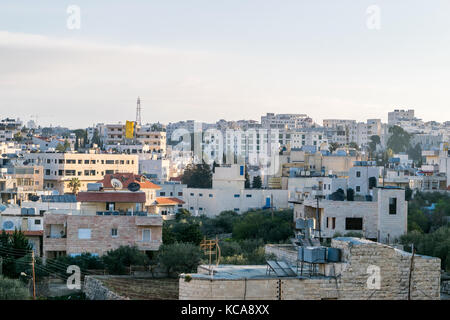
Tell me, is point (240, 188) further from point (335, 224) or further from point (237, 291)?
point (237, 291)

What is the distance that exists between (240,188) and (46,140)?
4251 cm

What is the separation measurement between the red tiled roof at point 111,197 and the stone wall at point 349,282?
16.0m

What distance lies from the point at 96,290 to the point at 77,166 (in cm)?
3990

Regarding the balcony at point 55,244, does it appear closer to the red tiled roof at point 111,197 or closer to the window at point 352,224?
the red tiled roof at point 111,197

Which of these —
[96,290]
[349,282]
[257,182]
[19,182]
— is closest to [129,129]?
[257,182]

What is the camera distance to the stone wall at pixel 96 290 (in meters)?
18.0

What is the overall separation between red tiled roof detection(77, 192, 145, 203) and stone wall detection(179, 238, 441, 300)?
1604 centimetres

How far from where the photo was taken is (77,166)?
58.6m

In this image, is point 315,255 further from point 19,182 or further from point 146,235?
point 19,182

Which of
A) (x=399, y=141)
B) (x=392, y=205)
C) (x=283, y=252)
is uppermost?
(x=399, y=141)

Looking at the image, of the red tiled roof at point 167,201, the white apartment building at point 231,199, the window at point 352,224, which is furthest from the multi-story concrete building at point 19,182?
the window at point 352,224

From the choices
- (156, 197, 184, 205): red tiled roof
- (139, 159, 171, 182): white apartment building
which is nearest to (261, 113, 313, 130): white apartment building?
(139, 159, 171, 182): white apartment building

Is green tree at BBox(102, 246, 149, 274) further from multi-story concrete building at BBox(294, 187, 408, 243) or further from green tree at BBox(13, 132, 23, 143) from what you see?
green tree at BBox(13, 132, 23, 143)
